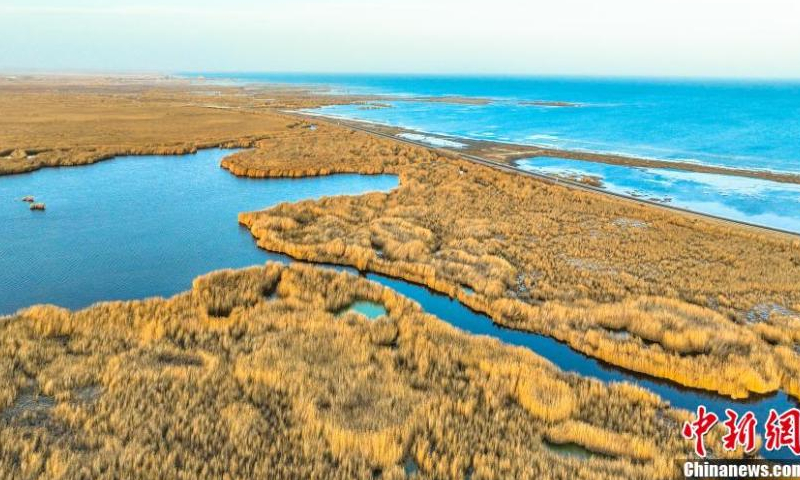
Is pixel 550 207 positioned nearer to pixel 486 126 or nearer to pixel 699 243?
pixel 699 243

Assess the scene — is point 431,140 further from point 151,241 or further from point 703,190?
point 151,241

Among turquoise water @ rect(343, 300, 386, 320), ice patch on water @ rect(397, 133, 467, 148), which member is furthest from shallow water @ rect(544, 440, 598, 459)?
ice patch on water @ rect(397, 133, 467, 148)

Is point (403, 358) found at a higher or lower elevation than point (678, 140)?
lower

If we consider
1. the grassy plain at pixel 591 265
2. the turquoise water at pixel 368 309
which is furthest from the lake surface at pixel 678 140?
the turquoise water at pixel 368 309

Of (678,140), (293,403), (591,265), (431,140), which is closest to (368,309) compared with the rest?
(293,403)

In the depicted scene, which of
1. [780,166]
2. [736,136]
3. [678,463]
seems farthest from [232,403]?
[736,136]

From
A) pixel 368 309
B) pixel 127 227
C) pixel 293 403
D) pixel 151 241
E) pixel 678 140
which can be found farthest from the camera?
pixel 678 140

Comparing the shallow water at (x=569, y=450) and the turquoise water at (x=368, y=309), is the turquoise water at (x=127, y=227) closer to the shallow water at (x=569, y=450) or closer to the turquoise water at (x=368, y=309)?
the turquoise water at (x=368, y=309)
